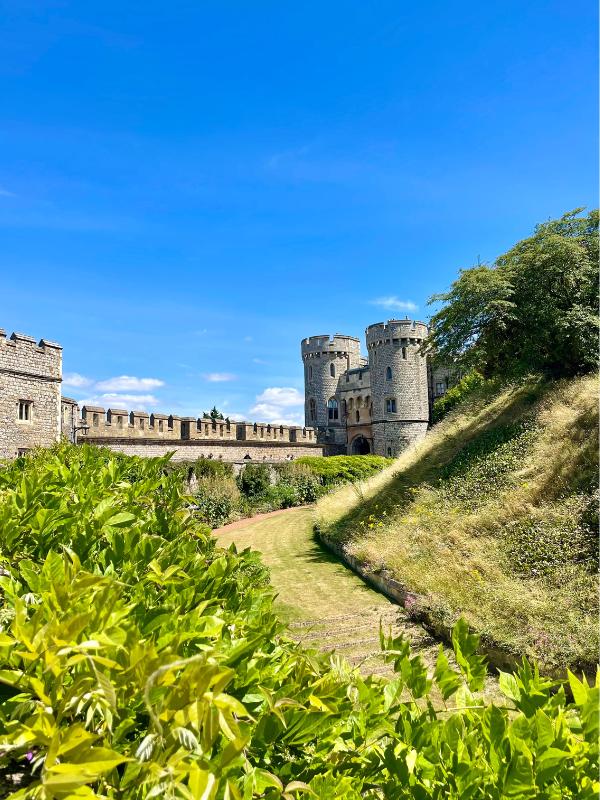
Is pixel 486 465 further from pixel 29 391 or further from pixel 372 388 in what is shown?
pixel 372 388

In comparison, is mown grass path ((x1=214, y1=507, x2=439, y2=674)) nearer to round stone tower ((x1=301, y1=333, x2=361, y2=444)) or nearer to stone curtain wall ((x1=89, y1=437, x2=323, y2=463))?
stone curtain wall ((x1=89, y1=437, x2=323, y2=463))

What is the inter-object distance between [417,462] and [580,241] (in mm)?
9248

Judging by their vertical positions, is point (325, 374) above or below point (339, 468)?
above

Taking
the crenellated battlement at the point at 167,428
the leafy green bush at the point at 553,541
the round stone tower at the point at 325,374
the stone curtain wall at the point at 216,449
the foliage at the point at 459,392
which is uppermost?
the round stone tower at the point at 325,374

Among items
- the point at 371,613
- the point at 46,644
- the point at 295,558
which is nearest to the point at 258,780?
the point at 46,644

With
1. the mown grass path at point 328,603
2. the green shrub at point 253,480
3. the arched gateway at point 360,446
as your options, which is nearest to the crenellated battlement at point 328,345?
the arched gateway at point 360,446

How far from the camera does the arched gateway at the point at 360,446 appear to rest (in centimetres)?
4588

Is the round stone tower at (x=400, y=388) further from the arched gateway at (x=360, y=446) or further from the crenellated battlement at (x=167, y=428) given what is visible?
the crenellated battlement at (x=167, y=428)

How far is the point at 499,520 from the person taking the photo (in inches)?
436

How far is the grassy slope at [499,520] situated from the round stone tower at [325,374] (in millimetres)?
28078

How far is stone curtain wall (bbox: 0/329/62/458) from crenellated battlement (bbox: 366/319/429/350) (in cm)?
2789

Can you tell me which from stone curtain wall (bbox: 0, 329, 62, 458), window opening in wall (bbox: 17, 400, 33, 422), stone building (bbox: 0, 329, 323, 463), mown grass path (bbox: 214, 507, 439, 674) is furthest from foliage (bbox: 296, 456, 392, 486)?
window opening in wall (bbox: 17, 400, 33, 422)

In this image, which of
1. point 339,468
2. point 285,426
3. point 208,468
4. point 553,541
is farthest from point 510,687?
point 285,426

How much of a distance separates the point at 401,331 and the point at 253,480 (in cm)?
2147
